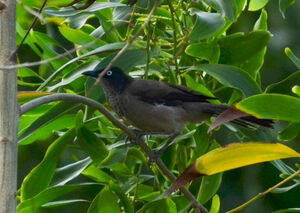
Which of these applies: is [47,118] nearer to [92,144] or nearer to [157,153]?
[92,144]

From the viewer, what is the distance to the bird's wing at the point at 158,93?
2854 mm

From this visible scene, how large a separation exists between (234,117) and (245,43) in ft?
1.73

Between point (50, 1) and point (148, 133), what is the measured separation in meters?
0.57

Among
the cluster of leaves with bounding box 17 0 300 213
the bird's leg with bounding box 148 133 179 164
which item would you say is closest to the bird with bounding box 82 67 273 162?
the cluster of leaves with bounding box 17 0 300 213

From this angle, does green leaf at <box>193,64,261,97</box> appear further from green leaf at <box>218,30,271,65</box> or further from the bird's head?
the bird's head

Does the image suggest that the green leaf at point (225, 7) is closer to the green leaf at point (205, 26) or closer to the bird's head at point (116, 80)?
the green leaf at point (205, 26)

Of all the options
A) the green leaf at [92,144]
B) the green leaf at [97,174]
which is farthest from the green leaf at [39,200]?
the green leaf at [92,144]

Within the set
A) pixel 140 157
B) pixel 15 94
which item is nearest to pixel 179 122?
pixel 140 157

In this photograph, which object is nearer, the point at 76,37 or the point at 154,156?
the point at 154,156

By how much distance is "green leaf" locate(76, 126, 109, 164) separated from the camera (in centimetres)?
237

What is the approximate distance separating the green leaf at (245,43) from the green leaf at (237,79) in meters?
0.12

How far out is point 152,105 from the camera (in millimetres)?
3197

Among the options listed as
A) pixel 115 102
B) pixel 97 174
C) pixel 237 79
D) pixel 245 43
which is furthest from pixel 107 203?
pixel 115 102

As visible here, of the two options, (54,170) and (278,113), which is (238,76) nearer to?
(278,113)
